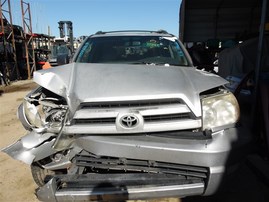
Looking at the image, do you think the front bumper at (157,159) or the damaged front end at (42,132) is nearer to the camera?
the front bumper at (157,159)

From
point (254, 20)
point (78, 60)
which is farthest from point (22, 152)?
point (254, 20)

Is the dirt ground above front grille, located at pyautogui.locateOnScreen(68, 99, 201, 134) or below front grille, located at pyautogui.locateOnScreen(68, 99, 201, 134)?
below

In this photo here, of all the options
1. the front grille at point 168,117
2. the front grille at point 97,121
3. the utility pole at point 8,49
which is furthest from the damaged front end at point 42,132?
the utility pole at point 8,49

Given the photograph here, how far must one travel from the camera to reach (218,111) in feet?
7.93

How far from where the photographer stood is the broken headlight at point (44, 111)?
249cm

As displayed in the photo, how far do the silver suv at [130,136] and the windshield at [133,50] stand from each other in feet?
3.04

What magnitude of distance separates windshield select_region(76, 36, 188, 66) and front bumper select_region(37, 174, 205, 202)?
163 cm

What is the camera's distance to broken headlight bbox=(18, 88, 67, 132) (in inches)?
98.2

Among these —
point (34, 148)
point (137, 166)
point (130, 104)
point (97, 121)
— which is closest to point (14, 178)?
point (34, 148)

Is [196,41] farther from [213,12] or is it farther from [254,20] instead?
[254,20]

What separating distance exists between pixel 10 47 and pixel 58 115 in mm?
14264

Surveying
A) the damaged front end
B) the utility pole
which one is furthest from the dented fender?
the utility pole

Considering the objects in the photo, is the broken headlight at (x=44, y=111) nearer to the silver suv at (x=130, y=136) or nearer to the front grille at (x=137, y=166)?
the silver suv at (x=130, y=136)

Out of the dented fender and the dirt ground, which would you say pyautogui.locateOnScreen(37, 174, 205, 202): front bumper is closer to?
the dented fender
